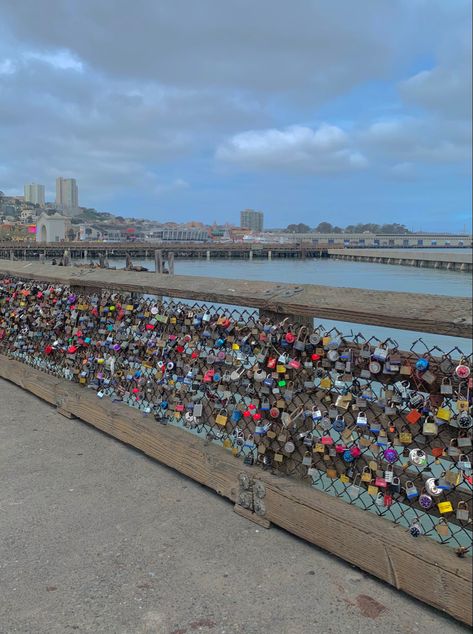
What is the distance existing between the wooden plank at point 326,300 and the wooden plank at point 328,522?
0.98m

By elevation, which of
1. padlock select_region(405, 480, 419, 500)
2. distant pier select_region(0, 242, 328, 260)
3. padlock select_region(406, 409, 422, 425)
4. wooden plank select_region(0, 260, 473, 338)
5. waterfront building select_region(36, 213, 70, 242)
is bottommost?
padlock select_region(405, 480, 419, 500)

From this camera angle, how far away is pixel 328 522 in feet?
9.36

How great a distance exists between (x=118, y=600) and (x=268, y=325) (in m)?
1.61

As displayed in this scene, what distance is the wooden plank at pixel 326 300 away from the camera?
2.40m

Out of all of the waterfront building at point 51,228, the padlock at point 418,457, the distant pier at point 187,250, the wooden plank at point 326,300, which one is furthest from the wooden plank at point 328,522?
the waterfront building at point 51,228

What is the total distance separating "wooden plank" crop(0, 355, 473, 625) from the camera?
2.37 m

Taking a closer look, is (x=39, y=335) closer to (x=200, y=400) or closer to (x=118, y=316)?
(x=118, y=316)

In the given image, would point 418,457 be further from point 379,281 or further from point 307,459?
point 379,281

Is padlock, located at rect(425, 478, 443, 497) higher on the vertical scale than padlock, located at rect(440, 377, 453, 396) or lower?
lower

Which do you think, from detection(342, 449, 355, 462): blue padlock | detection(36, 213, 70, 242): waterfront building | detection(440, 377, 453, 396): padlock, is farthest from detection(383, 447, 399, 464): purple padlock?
detection(36, 213, 70, 242): waterfront building

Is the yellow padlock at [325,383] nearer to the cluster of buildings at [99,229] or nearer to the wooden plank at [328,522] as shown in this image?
the wooden plank at [328,522]

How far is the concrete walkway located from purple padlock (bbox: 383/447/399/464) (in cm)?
58

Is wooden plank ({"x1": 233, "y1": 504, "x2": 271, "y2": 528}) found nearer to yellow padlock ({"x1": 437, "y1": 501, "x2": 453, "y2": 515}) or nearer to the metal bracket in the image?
the metal bracket

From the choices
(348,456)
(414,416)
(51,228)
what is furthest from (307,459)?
(51,228)
